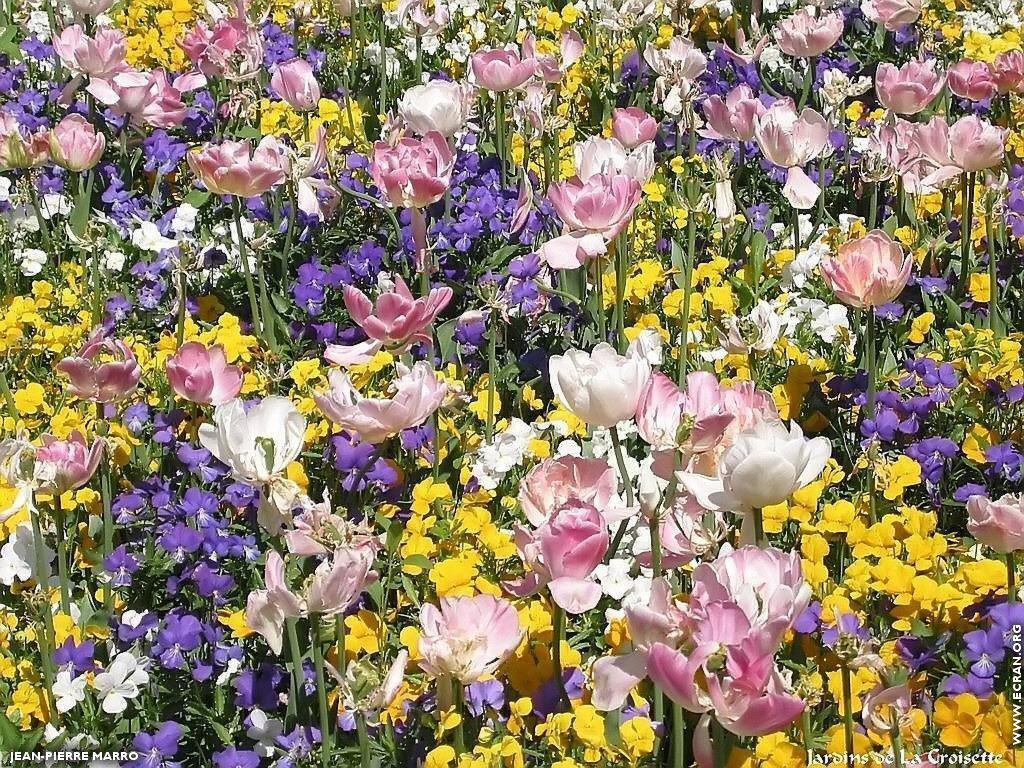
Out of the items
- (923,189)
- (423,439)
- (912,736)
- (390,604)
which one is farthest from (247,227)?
(912,736)

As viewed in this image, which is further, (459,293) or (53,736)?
(459,293)

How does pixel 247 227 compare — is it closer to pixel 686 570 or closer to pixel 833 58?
pixel 686 570

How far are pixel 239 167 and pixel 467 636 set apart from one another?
171 cm

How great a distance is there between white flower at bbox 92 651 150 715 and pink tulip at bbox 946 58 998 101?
110 inches

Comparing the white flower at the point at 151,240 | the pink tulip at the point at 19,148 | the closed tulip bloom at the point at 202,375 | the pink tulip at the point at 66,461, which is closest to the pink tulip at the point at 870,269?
the closed tulip bloom at the point at 202,375

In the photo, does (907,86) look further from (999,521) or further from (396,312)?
(999,521)

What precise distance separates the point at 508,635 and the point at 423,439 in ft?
3.55

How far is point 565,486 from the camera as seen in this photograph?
1893 mm

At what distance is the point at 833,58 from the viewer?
16.3 ft

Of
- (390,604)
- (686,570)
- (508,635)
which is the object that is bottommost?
(390,604)

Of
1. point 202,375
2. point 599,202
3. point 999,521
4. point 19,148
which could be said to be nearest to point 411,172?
point 599,202

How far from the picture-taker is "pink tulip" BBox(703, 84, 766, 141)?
11.6 ft

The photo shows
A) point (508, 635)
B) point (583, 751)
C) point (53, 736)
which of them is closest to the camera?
point (508, 635)

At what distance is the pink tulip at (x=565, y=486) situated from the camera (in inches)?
74.0
